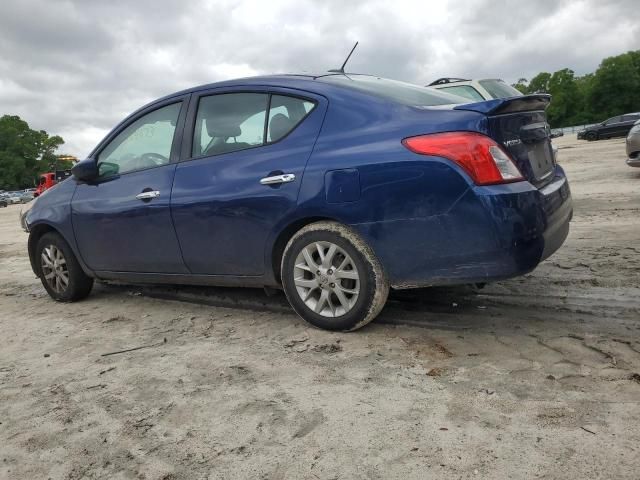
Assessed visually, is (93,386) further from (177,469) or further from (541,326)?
(541,326)

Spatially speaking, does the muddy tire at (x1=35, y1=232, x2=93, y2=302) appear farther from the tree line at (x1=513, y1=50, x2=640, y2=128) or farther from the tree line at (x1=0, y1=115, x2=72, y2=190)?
the tree line at (x1=513, y1=50, x2=640, y2=128)

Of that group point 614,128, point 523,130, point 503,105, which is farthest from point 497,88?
point 614,128

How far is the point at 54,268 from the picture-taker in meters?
4.99

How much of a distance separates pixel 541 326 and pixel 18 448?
9.17ft

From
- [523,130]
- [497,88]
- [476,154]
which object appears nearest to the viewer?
[476,154]

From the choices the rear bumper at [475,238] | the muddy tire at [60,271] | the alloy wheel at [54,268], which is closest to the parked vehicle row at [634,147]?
the rear bumper at [475,238]

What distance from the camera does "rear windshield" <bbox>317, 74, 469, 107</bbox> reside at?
334 centimetres

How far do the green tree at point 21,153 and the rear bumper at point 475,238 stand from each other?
9454 cm

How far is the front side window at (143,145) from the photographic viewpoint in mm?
4145

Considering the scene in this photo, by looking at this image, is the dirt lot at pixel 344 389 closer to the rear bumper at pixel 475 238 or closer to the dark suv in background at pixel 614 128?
the rear bumper at pixel 475 238

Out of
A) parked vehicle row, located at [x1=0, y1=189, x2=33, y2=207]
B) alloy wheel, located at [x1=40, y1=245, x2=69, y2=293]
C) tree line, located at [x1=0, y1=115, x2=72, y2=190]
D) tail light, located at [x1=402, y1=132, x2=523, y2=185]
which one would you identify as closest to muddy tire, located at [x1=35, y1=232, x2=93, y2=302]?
alloy wheel, located at [x1=40, y1=245, x2=69, y2=293]

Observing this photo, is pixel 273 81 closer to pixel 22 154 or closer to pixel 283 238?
pixel 283 238

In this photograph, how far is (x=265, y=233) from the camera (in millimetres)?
3512

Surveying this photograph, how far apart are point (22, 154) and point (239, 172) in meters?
99.0
